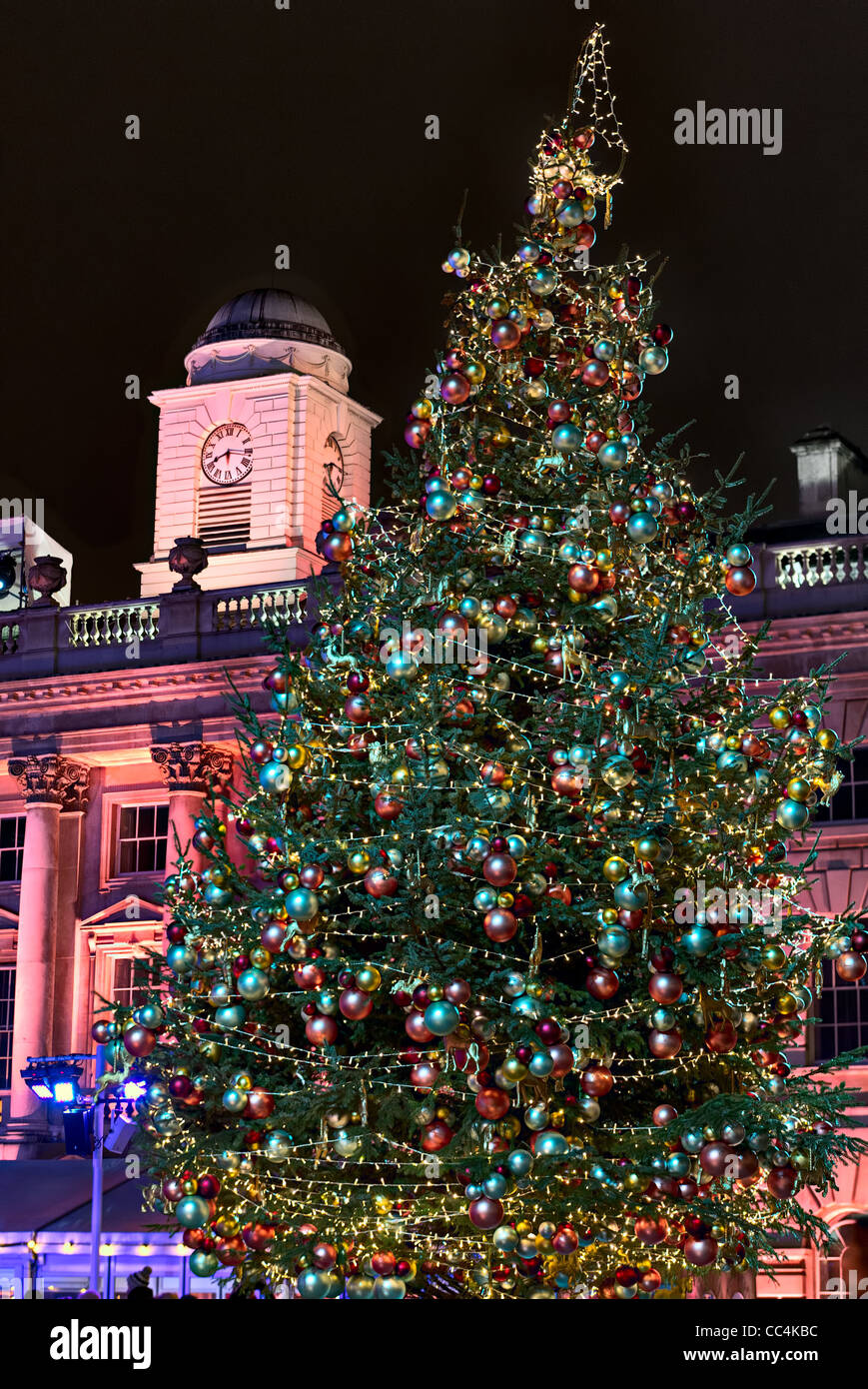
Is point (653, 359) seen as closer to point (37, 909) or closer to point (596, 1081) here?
point (596, 1081)

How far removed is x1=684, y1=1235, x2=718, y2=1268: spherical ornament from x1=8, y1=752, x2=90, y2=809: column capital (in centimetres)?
2697

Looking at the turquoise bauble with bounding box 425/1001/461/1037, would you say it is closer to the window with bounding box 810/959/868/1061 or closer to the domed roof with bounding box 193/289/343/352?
the window with bounding box 810/959/868/1061

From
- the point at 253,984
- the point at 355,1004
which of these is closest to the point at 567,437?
the point at 355,1004

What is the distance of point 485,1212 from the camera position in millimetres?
Result: 10070

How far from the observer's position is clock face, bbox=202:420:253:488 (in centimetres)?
4116

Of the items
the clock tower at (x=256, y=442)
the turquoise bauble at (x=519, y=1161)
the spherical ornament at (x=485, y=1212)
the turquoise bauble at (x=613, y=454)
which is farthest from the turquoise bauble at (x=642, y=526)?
the clock tower at (x=256, y=442)

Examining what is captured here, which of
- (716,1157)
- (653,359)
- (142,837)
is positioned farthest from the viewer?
(142,837)

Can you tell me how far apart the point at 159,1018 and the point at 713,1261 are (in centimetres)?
369

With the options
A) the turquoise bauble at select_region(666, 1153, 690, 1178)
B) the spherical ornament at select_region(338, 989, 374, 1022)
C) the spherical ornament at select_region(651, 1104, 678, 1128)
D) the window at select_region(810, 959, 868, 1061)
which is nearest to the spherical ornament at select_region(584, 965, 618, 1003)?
the spherical ornament at select_region(651, 1104, 678, 1128)

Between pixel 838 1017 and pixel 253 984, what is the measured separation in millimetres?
21055

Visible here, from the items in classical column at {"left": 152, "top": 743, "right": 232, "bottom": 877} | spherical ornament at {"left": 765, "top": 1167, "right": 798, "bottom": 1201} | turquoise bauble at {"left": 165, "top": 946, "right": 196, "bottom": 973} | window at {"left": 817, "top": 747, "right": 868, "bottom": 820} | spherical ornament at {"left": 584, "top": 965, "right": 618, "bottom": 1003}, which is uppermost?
classical column at {"left": 152, "top": 743, "right": 232, "bottom": 877}

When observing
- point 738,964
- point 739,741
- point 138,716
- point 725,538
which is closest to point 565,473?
point 725,538

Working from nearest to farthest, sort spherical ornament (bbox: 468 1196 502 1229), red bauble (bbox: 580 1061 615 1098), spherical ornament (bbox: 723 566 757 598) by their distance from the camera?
1. spherical ornament (bbox: 468 1196 502 1229)
2. red bauble (bbox: 580 1061 615 1098)
3. spherical ornament (bbox: 723 566 757 598)

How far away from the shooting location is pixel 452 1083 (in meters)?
10.7
